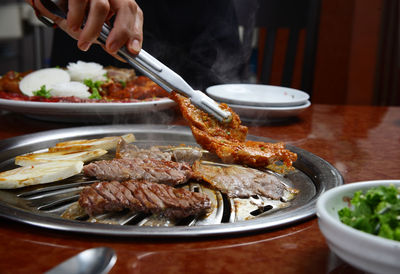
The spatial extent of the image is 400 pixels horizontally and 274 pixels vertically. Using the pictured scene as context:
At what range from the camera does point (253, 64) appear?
29.9 ft

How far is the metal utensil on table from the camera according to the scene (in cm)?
94

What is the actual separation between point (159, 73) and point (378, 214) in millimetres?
1071

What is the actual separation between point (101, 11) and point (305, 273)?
1258mm

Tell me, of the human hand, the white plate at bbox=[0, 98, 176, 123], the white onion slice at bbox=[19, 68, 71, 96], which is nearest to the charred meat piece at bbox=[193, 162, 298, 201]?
the human hand

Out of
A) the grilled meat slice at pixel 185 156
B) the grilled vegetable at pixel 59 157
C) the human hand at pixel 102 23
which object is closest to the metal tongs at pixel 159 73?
the human hand at pixel 102 23

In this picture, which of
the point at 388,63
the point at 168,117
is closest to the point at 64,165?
the point at 168,117

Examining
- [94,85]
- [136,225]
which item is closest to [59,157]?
[136,225]

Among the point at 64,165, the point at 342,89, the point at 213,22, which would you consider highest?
the point at 213,22

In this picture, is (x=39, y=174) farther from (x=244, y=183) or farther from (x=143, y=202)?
(x=244, y=183)

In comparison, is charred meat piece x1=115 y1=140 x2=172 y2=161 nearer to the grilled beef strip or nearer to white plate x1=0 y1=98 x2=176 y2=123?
the grilled beef strip

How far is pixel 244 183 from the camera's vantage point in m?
1.69

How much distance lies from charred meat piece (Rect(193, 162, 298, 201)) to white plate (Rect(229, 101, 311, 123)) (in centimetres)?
109

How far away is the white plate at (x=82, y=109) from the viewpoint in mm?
2562

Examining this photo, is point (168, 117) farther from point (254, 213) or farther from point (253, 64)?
point (253, 64)
